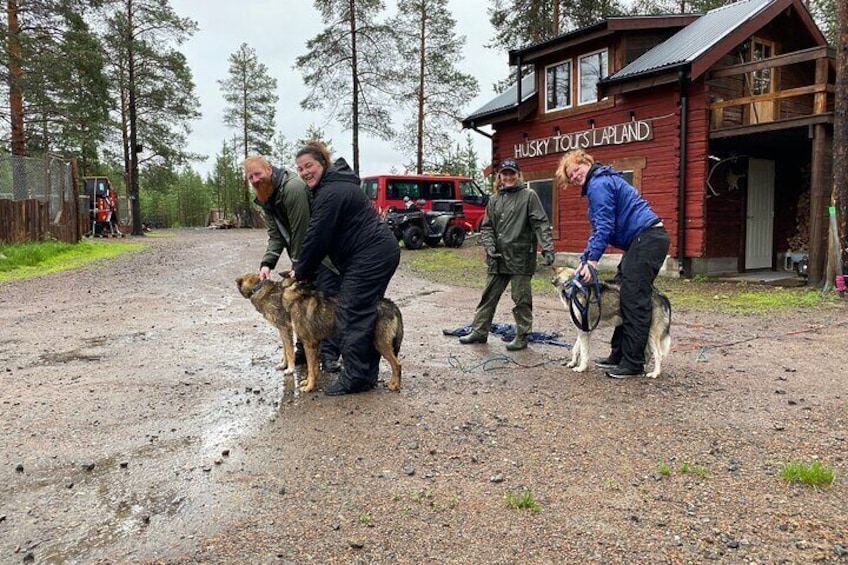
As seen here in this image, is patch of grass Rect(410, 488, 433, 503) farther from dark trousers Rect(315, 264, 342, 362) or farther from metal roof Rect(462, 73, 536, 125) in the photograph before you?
metal roof Rect(462, 73, 536, 125)

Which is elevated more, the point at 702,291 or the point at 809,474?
the point at 702,291

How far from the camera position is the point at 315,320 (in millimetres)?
4840

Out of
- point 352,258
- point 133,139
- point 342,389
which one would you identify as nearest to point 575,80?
point 352,258

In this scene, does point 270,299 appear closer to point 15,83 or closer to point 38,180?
point 38,180

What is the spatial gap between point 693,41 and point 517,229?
967 centimetres

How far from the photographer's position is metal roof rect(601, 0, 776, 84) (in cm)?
1220

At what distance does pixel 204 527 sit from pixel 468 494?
1.25 meters

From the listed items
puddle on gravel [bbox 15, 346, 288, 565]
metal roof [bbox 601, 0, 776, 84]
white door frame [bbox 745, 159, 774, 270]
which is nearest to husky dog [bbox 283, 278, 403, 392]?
puddle on gravel [bbox 15, 346, 288, 565]

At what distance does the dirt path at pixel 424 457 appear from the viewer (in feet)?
8.45

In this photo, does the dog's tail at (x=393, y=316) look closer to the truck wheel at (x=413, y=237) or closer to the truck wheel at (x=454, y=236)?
the truck wheel at (x=413, y=237)

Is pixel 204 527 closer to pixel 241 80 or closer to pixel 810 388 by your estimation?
pixel 810 388

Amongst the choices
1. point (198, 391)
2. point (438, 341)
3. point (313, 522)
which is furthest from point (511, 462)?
point (438, 341)

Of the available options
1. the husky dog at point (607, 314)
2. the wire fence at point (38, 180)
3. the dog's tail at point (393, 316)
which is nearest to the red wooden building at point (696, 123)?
the husky dog at point (607, 314)

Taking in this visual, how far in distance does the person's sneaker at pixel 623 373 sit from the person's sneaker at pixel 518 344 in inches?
50.3
